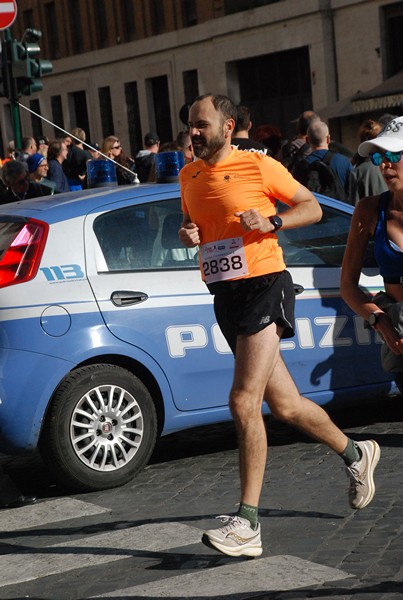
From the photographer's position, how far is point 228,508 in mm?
6613

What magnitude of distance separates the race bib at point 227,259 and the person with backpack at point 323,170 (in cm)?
555

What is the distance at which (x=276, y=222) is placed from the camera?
5801 mm

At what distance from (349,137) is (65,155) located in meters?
17.2

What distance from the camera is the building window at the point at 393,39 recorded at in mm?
32500

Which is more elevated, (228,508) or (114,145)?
(114,145)

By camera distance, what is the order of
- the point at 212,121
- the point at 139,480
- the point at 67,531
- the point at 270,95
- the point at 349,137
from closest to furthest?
the point at 212,121 → the point at 67,531 → the point at 139,480 → the point at 349,137 → the point at 270,95

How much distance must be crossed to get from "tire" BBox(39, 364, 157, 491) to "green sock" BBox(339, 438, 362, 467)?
1.63 m

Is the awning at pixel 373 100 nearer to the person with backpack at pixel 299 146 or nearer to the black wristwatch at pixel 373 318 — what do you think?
the person with backpack at pixel 299 146

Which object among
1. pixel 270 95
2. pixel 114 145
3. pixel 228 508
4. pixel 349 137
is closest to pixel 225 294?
pixel 228 508

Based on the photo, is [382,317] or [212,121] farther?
[212,121]

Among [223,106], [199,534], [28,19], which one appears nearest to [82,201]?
[223,106]

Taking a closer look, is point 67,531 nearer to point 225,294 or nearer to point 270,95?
point 225,294

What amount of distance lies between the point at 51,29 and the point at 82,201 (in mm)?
43659

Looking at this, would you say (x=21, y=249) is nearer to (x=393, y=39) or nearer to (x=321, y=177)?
(x=321, y=177)
